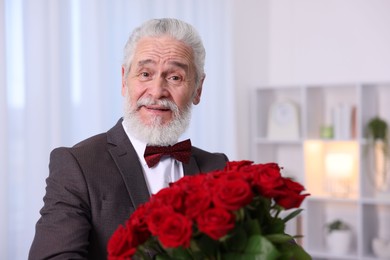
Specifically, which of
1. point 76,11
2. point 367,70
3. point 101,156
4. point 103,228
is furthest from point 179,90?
point 367,70

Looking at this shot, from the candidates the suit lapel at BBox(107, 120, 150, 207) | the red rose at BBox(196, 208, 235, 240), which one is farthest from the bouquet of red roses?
the suit lapel at BBox(107, 120, 150, 207)

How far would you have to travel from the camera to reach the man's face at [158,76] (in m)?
2.01

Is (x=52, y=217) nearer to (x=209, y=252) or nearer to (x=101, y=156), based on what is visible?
(x=101, y=156)

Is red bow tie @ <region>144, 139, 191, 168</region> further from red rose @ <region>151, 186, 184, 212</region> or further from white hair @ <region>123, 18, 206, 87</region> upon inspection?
red rose @ <region>151, 186, 184, 212</region>

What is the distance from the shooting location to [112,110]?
12.8 feet

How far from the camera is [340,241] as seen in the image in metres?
4.88

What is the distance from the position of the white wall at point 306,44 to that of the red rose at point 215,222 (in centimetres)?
426

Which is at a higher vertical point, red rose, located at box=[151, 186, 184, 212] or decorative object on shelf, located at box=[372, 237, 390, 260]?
red rose, located at box=[151, 186, 184, 212]

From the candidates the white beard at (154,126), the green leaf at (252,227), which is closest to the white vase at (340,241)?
the white beard at (154,126)

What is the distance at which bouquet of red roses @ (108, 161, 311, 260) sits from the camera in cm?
107

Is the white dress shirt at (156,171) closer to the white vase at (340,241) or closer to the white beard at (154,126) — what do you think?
the white beard at (154,126)

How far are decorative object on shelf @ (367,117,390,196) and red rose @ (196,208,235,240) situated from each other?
12.8ft

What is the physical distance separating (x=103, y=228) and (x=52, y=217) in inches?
6.8

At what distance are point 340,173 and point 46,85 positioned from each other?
273 centimetres
